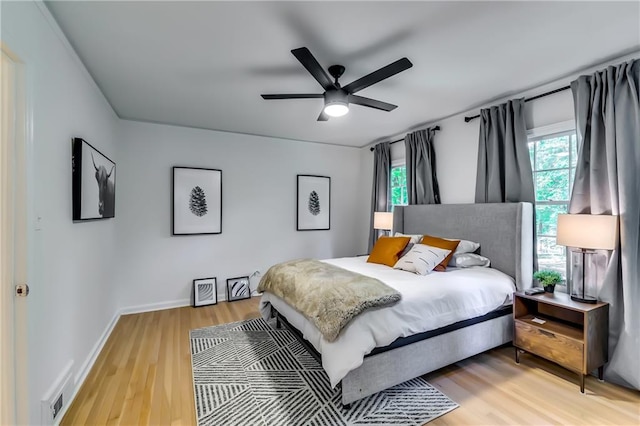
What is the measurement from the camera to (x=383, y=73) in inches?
81.7

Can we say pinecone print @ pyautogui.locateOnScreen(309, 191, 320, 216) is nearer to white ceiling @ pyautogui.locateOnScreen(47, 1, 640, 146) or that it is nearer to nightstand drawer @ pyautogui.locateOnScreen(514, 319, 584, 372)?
white ceiling @ pyautogui.locateOnScreen(47, 1, 640, 146)

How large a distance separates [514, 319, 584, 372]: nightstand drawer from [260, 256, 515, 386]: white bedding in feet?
0.95

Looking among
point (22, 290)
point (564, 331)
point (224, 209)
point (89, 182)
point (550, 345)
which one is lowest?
point (550, 345)

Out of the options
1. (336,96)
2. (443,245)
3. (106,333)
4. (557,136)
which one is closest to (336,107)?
(336,96)

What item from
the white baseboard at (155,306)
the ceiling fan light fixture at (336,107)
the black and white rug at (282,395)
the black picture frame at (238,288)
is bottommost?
the black and white rug at (282,395)

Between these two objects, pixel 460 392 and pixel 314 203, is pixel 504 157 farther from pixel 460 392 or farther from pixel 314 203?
pixel 314 203

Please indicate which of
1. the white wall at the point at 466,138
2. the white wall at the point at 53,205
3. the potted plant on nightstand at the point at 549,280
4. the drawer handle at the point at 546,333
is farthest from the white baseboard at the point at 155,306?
the potted plant on nightstand at the point at 549,280

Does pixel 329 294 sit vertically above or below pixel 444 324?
above

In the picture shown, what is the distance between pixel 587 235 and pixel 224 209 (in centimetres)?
420

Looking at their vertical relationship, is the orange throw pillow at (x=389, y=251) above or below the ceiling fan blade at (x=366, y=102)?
below

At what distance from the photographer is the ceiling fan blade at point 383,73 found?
1.96 metres

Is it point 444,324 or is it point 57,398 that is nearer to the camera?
point 57,398

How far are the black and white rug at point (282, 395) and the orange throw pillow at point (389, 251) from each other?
1.28m

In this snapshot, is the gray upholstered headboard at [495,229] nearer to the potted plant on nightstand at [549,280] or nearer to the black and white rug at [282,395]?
the potted plant on nightstand at [549,280]
